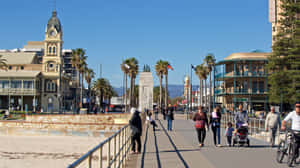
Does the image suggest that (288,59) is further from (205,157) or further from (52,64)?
(52,64)

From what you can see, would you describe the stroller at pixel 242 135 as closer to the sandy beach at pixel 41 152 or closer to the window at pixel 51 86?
the sandy beach at pixel 41 152

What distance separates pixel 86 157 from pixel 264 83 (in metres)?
64.8

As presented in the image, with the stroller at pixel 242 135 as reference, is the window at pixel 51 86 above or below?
above

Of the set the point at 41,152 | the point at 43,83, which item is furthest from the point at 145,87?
the point at 43,83

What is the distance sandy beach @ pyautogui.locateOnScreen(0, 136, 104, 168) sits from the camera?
17.0 meters

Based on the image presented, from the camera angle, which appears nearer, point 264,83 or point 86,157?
point 86,157

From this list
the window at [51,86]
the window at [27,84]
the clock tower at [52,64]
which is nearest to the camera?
the window at [27,84]

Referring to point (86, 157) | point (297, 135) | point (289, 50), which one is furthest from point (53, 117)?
point (86, 157)

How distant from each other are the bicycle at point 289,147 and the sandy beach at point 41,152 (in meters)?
9.28

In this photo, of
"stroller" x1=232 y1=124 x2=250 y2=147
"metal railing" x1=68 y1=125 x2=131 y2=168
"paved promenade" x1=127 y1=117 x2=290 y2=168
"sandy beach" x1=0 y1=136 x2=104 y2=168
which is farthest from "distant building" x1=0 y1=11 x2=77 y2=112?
"metal railing" x1=68 y1=125 x2=131 y2=168

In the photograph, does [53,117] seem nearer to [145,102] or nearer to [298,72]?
[145,102]

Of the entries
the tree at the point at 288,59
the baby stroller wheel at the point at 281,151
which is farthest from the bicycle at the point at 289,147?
the tree at the point at 288,59

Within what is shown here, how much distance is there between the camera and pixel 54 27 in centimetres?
8362

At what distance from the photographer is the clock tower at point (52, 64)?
79000 millimetres
